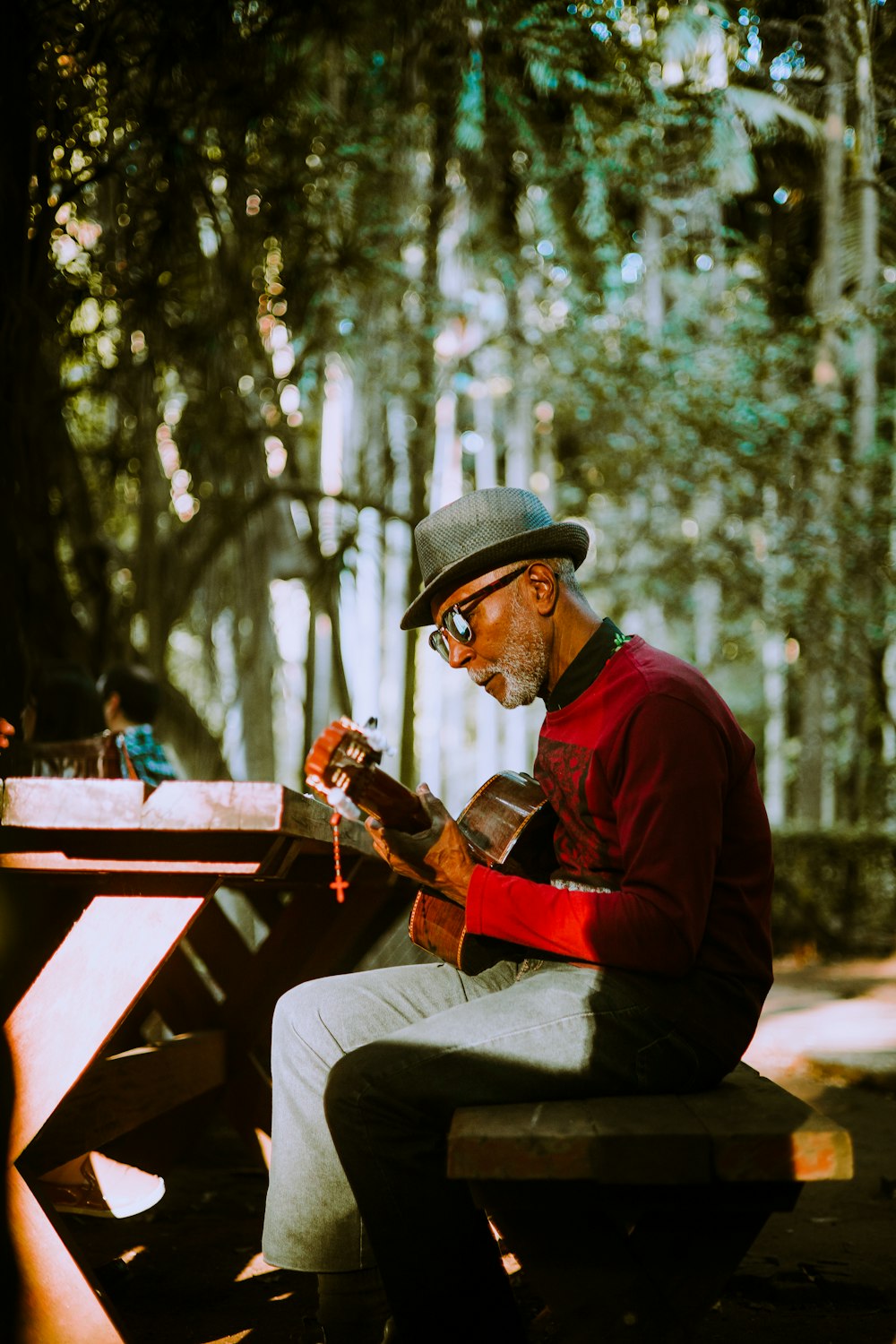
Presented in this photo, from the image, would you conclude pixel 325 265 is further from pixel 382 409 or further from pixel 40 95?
pixel 40 95

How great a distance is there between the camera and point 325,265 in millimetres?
8477

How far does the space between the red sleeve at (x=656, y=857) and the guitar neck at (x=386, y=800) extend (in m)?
0.31

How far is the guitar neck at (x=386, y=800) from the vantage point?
218 cm

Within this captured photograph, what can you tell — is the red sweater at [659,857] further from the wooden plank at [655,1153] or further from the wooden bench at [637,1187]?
the wooden plank at [655,1153]

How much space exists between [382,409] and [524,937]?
1004cm

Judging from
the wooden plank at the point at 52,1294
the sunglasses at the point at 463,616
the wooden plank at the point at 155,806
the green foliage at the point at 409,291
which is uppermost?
the green foliage at the point at 409,291

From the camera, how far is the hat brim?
233cm

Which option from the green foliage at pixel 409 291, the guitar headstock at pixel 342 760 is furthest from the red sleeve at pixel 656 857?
the green foliage at pixel 409 291

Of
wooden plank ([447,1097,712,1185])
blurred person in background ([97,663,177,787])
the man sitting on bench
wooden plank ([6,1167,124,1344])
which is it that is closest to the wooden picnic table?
wooden plank ([6,1167,124,1344])

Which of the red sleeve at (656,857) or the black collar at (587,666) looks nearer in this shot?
the red sleeve at (656,857)

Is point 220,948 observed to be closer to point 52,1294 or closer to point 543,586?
point 52,1294

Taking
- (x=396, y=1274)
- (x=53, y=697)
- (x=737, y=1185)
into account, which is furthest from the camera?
(x=53, y=697)

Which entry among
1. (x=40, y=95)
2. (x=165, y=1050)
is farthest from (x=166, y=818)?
(x=40, y=95)

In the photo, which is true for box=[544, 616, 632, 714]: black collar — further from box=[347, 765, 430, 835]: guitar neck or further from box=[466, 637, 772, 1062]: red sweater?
box=[347, 765, 430, 835]: guitar neck
